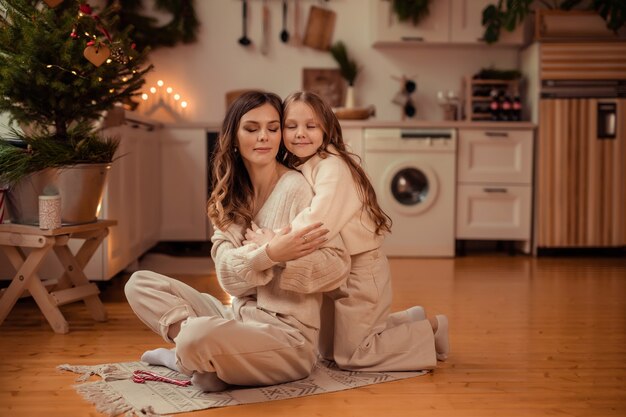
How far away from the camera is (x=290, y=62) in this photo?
5.68 m

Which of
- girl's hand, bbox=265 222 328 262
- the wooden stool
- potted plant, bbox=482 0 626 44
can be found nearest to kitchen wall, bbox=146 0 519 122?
potted plant, bbox=482 0 626 44

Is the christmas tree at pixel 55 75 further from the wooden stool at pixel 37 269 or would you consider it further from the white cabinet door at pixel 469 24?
the white cabinet door at pixel 469 24

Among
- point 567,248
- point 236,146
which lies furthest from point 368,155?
point 236,146

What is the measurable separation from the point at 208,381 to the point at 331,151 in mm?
755

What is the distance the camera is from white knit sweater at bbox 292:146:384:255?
7.18ft

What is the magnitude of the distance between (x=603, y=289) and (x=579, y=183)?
1.41 meters

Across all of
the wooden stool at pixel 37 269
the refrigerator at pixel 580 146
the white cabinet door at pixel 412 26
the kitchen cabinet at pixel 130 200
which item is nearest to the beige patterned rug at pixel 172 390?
the wooden stool at pixel 37 269

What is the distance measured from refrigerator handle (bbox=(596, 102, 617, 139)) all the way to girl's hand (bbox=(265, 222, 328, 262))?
143 inches

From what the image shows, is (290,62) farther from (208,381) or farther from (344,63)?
(208,381)

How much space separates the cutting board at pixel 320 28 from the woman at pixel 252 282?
3.43 metres

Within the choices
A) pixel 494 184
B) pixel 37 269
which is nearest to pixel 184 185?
pixel 494 184

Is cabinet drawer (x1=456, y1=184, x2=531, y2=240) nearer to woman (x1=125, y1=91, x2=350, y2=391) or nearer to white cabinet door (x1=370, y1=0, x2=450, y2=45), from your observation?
white cabinet door (x1=370, y1=0, x2=450, y2=45)

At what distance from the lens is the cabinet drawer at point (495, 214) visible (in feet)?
17.0

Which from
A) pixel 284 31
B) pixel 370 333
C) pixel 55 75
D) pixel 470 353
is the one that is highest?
pixel 284 31
